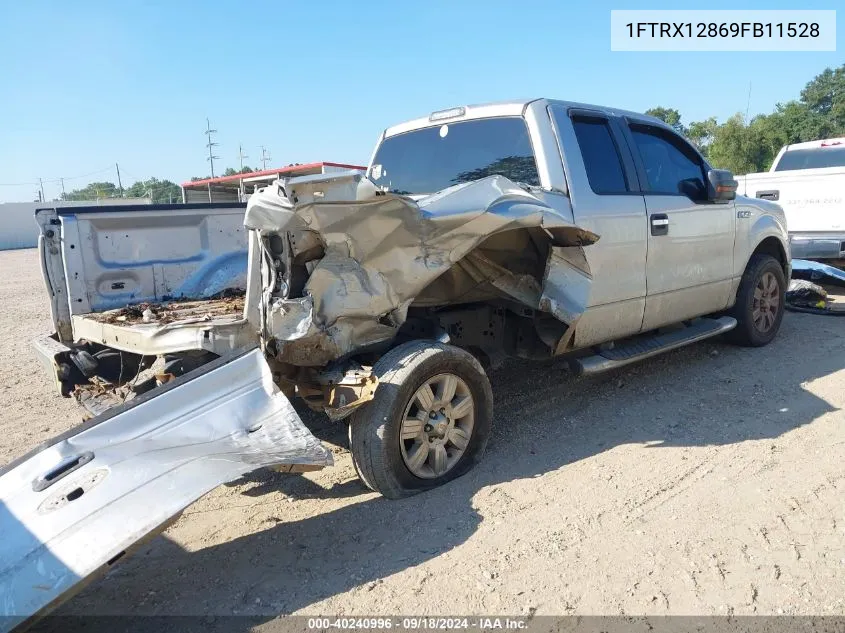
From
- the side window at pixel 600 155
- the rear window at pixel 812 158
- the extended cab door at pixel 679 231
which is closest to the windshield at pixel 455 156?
the side window at pixel 600 155

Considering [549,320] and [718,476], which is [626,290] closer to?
[549,320]

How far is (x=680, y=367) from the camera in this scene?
575 centimetres

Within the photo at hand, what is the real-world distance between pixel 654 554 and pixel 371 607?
1.29 m

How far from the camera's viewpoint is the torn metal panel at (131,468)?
7.63 ft

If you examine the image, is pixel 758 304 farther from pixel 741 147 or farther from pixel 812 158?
pixel 741 147

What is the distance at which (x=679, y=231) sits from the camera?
4973 mm

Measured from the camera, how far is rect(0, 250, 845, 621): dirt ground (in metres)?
2.66

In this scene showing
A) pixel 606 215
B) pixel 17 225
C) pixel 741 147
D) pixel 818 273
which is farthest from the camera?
pixel 17 225

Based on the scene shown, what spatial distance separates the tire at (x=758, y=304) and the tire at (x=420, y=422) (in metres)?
3.42

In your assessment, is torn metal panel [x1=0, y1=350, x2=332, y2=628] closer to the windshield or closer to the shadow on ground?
the shadow on ground

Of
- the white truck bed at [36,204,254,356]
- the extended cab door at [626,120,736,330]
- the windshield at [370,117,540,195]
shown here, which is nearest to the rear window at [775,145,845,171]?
the extended cab door at [626,120,736,330]

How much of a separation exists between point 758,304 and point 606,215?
280cm

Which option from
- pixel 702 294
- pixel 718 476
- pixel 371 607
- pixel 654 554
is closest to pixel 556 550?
pixel 654 554

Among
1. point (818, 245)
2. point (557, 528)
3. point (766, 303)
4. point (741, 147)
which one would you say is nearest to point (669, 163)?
point (766, 303)
